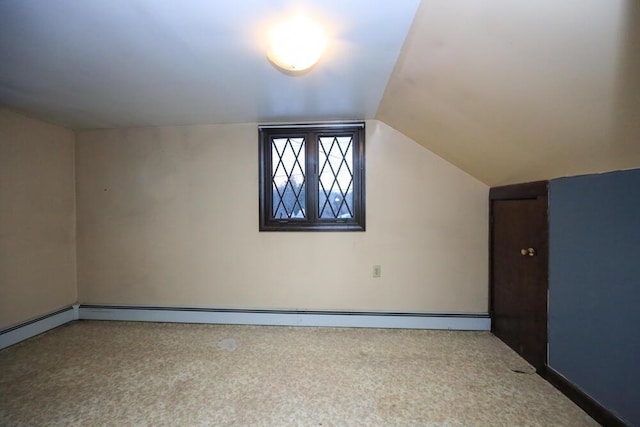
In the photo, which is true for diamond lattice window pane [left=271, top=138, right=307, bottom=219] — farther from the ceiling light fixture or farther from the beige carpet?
the ceiling light fixture

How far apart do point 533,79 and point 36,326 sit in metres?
4.17

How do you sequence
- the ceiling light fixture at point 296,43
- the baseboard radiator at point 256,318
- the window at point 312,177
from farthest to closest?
the window at point 312,177 < the baseboard radiator at point 256,318 < the ceiling light fixture at point 296,43

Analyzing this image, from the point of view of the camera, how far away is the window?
9.25ft

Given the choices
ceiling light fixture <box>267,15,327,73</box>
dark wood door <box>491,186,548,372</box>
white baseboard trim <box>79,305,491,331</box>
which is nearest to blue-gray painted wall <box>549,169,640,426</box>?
dark wood door <box>491,186,548,372</box>

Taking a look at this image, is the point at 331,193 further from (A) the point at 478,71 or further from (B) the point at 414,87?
(A) the point at 478,71

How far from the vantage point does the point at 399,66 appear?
1.68 m

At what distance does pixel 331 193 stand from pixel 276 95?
3.54 feet

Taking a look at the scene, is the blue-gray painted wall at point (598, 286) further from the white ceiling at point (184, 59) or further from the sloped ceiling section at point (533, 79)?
the white ceiling at point (184, 59)

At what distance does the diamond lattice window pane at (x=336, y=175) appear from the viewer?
2.85 meters

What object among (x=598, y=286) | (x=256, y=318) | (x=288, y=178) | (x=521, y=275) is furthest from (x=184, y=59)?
(x=521, y=275)

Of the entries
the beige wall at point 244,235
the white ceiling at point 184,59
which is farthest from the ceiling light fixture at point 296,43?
the beige wall at point 244,235

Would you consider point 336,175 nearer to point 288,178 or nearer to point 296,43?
point 288,178

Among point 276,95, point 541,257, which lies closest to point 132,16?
point 276,95

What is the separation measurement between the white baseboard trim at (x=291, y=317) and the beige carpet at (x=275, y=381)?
0.11 meters
